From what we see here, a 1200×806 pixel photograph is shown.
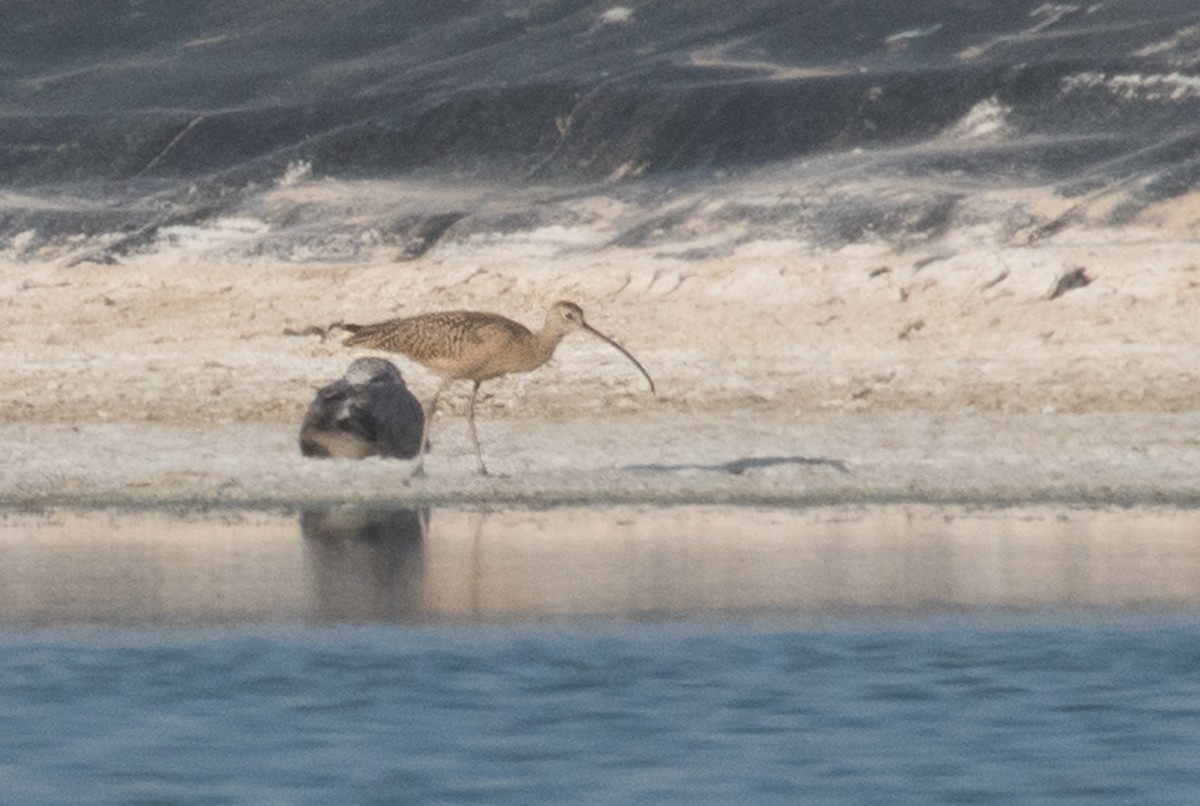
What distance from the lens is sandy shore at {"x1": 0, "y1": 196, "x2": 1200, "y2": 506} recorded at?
56.5 feet

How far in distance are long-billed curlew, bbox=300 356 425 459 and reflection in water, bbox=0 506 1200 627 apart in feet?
6.69

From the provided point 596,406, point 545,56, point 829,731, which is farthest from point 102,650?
point 545,56

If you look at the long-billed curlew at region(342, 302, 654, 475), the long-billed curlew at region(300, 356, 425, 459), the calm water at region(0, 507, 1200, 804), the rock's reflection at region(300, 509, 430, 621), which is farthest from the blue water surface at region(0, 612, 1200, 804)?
the long-billed curlew at region(300, 356, 425, 459)

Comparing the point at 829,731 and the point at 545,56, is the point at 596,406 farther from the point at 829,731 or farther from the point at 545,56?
the point at 545,56

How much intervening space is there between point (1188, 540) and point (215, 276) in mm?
13050

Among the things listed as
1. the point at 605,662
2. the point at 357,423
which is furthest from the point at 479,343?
the point at 605,662

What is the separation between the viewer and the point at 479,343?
693 inches

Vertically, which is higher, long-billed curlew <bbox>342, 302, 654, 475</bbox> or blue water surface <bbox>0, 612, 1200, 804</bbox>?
long-billed curlew <bbox>342, 302, 654, 475</bbox>

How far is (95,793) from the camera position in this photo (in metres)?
9.05

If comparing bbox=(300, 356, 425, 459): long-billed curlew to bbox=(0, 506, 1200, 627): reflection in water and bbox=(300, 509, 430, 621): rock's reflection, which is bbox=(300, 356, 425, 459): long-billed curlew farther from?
bbox=(0, 506, 1200, 627): reflection in water

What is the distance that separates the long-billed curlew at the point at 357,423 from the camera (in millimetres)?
18172

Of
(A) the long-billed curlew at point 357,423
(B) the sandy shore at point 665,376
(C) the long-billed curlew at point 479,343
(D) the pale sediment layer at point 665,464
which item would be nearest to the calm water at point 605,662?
(D) the pale sediment layer at point 665,464

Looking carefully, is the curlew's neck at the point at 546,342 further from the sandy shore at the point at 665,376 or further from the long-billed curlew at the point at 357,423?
the long-billed curlew at the point at 357,423

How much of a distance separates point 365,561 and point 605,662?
306 cm
